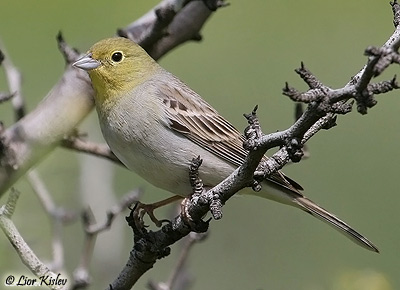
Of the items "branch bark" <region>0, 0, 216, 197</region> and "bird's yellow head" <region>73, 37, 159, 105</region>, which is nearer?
"branch bark" <region>0, 0, 216, 197</region>

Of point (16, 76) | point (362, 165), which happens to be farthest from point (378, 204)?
point (16, 76)

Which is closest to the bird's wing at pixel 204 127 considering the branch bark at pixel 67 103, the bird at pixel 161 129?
the bird at pixel 161 129

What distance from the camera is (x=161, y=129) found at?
3727mm

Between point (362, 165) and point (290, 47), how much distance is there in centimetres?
198

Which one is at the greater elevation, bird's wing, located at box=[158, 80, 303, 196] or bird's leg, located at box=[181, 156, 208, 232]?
bird's wing, located at box=[158, 80, 303, 196]

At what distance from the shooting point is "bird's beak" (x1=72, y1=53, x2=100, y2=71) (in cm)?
390

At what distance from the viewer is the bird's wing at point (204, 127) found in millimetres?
3811

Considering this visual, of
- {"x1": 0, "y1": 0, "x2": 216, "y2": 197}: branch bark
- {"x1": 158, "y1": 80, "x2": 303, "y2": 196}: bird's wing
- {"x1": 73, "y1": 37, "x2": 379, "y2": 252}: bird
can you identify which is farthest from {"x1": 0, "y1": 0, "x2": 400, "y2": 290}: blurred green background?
{"x1": 158, "y1": 80, "x2": 303, "y2": 196}: bird's wing

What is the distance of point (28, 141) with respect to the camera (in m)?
3.58

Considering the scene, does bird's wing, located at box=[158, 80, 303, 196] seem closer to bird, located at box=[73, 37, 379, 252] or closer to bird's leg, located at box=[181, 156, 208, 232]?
bird, located at box=[73, 37, 379, 252]

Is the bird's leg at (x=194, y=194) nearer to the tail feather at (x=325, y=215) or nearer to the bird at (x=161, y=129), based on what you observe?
the bird at (x=161, y=129)

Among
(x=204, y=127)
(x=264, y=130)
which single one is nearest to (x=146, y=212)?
(x=204, y=127)

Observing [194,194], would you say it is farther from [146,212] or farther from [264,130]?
[264,130]

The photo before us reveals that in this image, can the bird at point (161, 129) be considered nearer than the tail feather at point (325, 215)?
Yes
